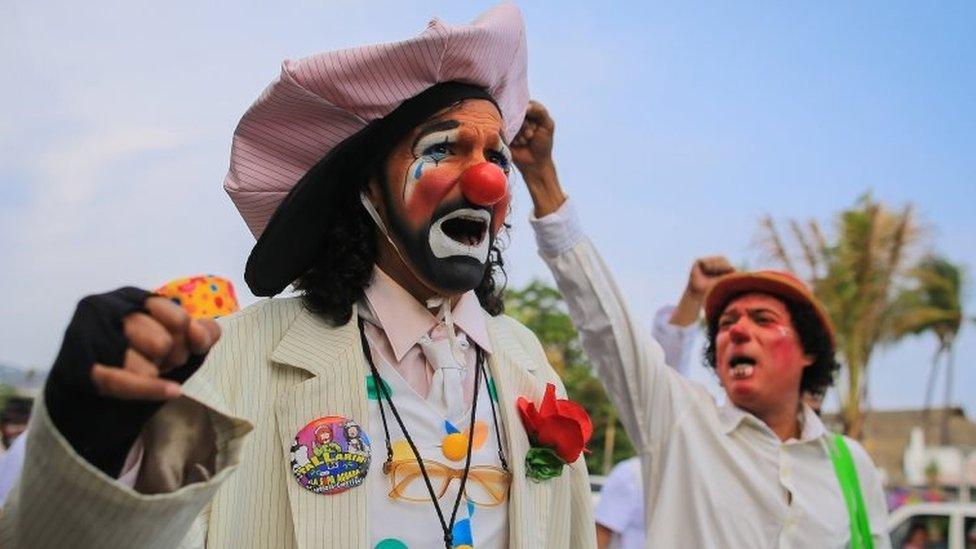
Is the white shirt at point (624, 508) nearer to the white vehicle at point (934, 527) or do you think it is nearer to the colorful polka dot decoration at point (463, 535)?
the colorful polka dot decoration at point (463, 535)

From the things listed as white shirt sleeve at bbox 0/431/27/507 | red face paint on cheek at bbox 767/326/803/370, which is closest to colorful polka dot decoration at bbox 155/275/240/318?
white shirt sleeve at bbox 0/431/27/507

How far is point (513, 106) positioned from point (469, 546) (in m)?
1.20

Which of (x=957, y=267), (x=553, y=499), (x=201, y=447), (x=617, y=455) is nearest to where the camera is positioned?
(x=201, y=447)

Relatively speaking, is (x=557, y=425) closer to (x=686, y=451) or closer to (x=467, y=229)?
(x=467, y=229)

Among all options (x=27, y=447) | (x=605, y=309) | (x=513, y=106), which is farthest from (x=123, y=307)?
(x=605, y=309)

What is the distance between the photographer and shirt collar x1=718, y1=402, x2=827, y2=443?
3.79 metres

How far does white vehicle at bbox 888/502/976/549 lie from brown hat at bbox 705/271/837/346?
5.32 meters

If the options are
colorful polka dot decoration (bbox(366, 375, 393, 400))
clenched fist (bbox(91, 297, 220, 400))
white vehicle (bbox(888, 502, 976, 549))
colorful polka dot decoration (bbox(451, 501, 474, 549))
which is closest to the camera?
clenched fist (bbox(91, 297, 220, 400))

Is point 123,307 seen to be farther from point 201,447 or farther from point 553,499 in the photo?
point 553,499

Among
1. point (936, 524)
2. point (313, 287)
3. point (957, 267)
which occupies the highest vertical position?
point (957, 267)

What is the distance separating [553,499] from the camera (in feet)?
7.97

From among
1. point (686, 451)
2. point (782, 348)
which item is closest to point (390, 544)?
point (686, 451)

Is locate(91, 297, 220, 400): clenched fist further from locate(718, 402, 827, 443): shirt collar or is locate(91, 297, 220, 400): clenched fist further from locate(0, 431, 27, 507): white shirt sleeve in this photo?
locate(0, 431, 27, 507): white shirt sleeve

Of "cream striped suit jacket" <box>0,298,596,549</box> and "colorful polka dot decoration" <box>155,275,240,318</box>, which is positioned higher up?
"colorful polka dot decoration" <box>155,275,240,318</box>
